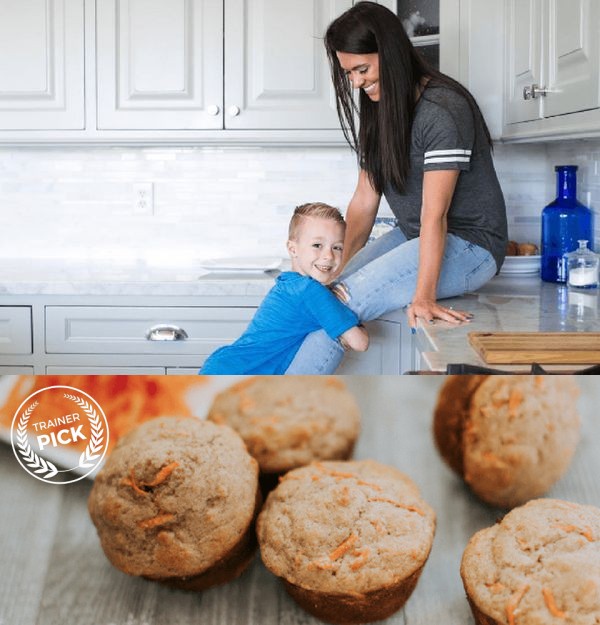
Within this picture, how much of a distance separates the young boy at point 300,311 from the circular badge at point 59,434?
4.58 feet

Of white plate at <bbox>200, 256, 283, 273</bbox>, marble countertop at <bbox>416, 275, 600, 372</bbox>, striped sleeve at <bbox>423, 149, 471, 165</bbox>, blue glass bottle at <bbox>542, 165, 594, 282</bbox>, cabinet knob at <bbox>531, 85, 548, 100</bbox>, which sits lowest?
marble countertop at <bbox>416, 275, 600, 372</bbox>

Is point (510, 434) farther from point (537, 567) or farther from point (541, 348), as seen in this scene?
point (541, 348)

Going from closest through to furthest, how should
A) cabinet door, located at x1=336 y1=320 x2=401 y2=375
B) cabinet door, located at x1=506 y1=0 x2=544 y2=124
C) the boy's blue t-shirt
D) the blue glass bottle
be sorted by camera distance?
1. the boy's blue t-shirt
2. cabinet door, located at x1=506 y1=0 x2=544 y2=124
3. cabinet door, located at x1=336 y1=320 x2=401 y2=375
4. the blue glass bottle

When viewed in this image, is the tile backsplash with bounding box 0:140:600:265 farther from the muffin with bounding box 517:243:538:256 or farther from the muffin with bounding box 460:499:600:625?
the muffin with bounding box 460:499:600:625

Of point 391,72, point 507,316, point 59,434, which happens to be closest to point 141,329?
point 391,72

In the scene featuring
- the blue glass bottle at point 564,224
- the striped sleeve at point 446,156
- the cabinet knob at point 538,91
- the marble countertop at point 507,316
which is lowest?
the marble countertop at point 507,316

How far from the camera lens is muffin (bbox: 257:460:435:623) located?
0.79 meters

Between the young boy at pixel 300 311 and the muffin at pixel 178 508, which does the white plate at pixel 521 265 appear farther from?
the muffin at pixel 178 508

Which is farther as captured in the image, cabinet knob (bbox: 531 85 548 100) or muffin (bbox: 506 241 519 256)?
muffin (bbox: 506 241 519 256)

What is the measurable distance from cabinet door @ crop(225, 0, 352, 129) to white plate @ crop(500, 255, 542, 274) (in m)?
0.69

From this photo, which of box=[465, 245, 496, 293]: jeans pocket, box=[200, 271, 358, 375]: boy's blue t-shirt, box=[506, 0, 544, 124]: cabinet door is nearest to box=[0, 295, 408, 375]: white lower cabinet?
box=[200, 271, 358, 375]: boy's blue t-shirt

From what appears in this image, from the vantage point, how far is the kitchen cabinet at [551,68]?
1918 millimetres

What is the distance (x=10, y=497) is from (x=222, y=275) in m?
2.09

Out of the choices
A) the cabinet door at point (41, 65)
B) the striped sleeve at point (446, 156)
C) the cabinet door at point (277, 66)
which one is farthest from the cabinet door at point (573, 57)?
the cabinet door at point (41, 65)
